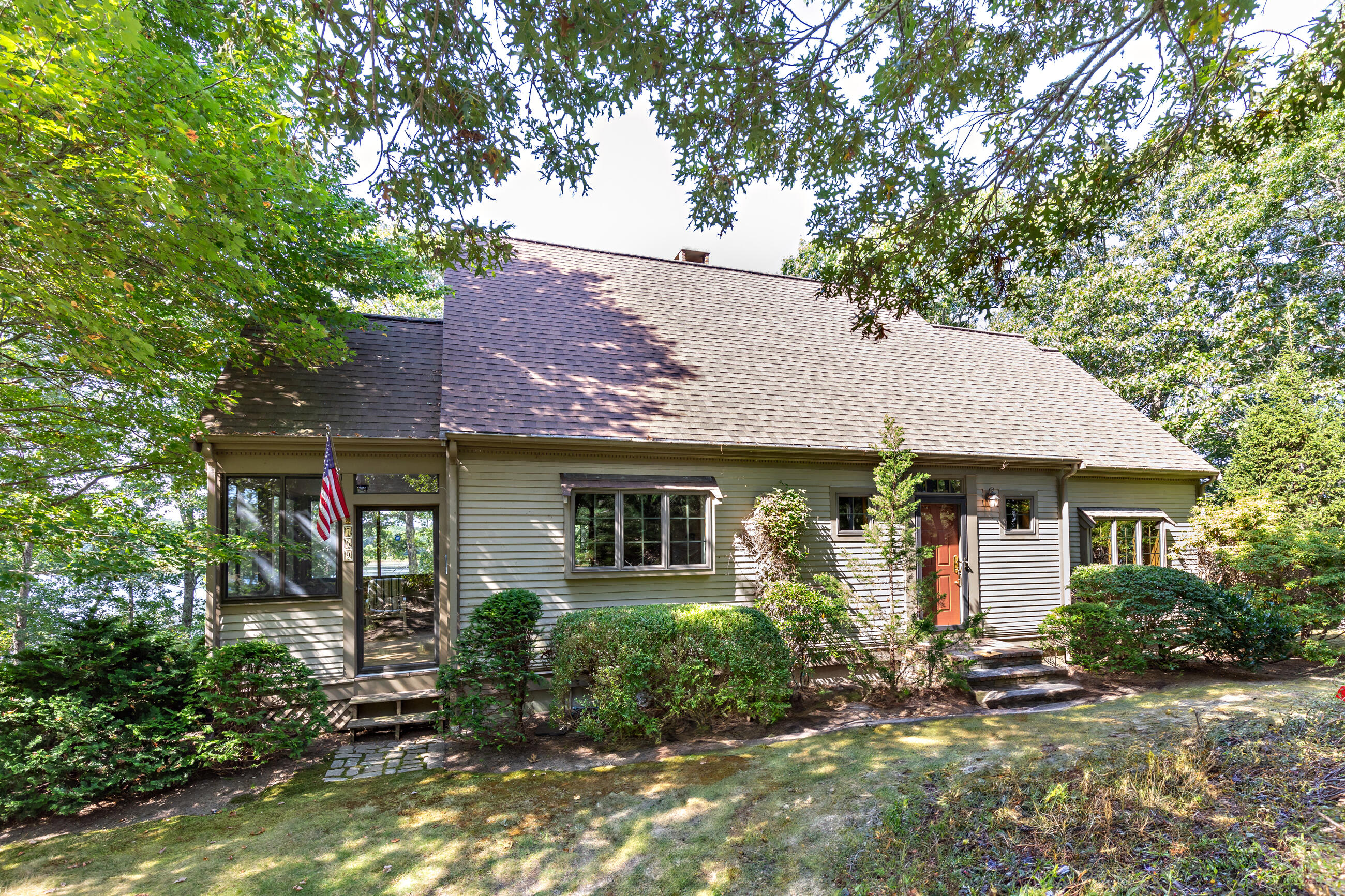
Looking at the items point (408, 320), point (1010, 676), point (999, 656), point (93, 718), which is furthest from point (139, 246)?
point (999, 656)

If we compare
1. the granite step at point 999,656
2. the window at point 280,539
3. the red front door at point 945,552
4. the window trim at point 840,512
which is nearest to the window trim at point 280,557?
the window at point 280,539

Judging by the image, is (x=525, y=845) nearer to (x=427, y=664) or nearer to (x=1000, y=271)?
(x=427, y=664)

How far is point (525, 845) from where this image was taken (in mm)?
4387

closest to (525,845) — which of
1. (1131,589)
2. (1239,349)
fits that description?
(1131,589)

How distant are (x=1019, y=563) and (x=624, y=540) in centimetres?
684

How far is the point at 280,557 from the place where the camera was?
24.2ft

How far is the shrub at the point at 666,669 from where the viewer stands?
6.26 meters

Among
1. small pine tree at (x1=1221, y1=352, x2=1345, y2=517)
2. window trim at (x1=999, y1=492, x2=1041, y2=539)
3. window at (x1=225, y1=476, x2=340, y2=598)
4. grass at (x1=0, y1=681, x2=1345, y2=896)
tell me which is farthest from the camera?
small pine tree at (x1=1221, y1=352, x2=1345, y2=517)

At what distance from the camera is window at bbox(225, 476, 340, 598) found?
729 cm

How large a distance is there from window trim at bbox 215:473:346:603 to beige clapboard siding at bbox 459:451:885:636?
158cm

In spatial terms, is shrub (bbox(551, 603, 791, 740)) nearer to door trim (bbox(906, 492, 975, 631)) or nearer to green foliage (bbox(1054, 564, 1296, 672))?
door trim (bbox(906, 492, 975, 631))

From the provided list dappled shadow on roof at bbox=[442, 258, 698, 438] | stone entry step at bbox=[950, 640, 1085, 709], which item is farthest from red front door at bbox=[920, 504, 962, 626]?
dappled shadow on roof at bbox=[442, 258, 698, 438]

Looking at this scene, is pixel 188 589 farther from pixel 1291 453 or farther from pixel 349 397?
pixel 1291 453

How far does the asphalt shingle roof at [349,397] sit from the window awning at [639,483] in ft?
6.17
